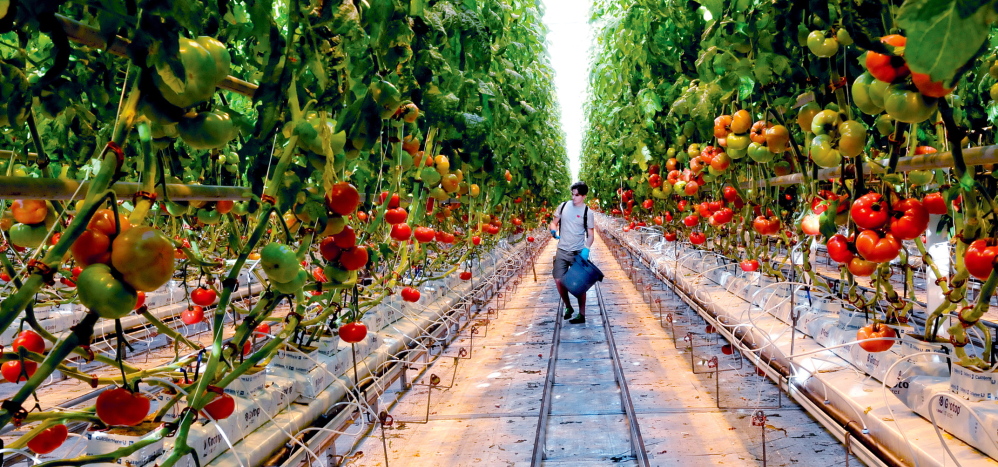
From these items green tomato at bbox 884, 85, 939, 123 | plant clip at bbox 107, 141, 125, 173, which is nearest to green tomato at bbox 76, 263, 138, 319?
plant clip at bbox 107, 141, 125, 173

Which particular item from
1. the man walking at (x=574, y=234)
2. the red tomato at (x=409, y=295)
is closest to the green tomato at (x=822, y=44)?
the red tomato at (x=409, y=295)

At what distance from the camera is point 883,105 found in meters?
1.25

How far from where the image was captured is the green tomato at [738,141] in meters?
2.56

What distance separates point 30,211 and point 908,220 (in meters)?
1.86

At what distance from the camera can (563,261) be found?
6.24 metres

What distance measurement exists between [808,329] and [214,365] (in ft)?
10.8

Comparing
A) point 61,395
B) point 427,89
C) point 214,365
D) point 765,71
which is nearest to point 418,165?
point 427,89

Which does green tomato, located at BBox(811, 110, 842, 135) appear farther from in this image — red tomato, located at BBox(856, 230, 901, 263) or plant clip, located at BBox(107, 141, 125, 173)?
plant clip, located at BBox(107, 141, 125, 173)

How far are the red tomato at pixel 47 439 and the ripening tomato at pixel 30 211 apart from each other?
46 cm

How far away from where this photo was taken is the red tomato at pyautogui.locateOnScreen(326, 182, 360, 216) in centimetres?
134

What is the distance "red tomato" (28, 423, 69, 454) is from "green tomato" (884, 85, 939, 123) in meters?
1.79

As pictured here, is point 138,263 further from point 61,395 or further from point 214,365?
point 61,395

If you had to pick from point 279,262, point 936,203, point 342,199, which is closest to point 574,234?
point 936,203

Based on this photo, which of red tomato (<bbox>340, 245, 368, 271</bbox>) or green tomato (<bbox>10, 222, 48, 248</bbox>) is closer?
green tomato (<bbox>10, 222, 48, 248</bbox>)
